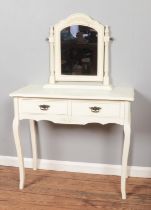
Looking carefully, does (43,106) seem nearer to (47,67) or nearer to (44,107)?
(44,107)

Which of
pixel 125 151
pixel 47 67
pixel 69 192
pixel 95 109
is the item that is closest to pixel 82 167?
pixel 69 192

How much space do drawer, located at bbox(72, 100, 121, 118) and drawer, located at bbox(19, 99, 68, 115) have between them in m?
0.08

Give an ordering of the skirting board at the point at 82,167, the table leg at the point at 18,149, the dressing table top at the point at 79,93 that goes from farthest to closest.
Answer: the skirting board at the point at 82,167 → the table leg at the point at 18,149 → the dressing table top at the point at 79,93

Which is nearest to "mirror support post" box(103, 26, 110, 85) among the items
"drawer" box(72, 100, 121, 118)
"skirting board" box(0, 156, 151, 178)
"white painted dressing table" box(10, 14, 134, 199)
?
"white painted dressing table" box(10, 14, 134, 199)

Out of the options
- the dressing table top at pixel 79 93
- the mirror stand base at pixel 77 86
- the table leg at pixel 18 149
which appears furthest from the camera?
the mirror stand base at pixel 77 86

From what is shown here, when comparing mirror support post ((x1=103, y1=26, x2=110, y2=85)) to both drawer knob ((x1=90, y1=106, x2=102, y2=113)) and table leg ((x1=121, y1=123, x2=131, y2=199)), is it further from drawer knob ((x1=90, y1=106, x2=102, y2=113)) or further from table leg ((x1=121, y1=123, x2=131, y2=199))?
table leg ((x1=121, y1=123, x2=131, y2=199))

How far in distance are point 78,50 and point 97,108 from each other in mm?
585

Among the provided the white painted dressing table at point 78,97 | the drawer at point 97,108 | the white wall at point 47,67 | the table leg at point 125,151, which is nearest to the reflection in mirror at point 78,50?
the white painted dressing table at point 78,97

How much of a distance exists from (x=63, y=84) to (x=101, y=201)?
3.28 feet

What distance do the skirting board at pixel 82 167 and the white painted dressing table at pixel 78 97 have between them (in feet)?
1.17

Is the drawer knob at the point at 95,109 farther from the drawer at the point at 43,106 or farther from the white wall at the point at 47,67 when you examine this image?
the white wall at the point at 47,67

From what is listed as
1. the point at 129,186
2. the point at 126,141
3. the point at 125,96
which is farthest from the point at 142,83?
the point at 129,186

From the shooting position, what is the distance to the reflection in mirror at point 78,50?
2.31 m

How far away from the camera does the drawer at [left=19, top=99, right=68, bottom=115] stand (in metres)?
2.10
